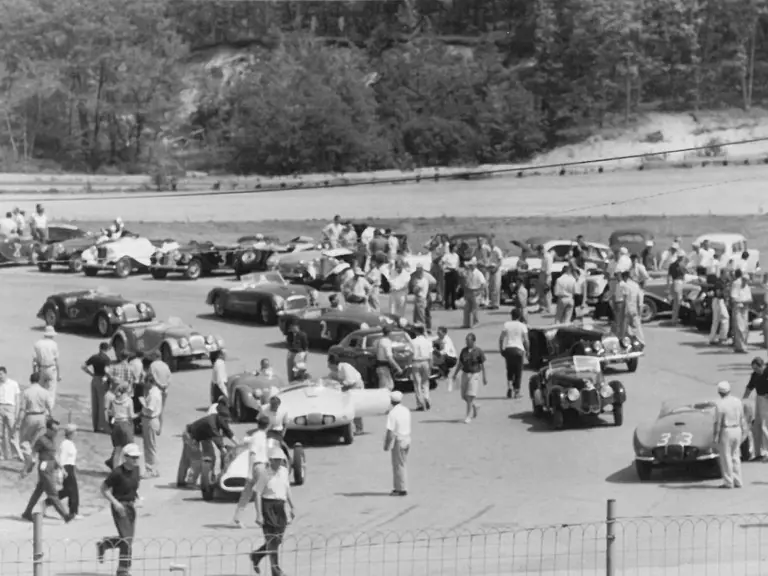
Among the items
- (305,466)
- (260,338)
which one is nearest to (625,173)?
(260,338)

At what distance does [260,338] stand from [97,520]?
1445 centimetres

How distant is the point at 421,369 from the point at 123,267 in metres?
18.8

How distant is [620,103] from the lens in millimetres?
99938

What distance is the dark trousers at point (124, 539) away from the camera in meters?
16.3

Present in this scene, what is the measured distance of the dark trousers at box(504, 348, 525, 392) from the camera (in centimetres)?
2798

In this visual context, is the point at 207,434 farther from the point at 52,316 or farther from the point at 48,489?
the point at 52,316

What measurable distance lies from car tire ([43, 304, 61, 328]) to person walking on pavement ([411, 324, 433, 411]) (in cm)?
1113

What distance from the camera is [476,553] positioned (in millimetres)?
18047

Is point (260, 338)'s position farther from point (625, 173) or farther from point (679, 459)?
point (625, 173)

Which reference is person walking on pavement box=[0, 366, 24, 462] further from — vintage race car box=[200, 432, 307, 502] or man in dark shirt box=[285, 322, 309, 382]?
man in dark shirt box=[285, 322, 309, 382]

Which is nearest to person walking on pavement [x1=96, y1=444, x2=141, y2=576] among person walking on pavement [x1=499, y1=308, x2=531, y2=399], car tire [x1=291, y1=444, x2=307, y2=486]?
car tire [x1=291, y1=444, x2=307, y2=486]

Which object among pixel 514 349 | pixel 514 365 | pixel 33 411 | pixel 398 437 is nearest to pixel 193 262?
pixel 514 365

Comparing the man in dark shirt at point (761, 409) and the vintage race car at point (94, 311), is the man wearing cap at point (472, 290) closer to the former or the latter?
the vintage race car at point (94, 311)

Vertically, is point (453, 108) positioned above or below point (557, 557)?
above
